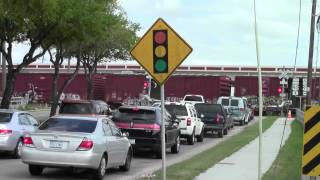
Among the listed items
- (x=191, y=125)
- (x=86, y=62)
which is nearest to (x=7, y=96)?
(x=191, y=125)

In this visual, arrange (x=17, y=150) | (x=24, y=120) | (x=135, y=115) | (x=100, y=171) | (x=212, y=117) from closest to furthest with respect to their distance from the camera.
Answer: (x=100, y=171)
(x=17, y=150)
(x=24, y=120)
(x=135, y=115)
(x=212, y=117)

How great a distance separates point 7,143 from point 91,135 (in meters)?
4.93

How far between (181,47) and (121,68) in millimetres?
64685

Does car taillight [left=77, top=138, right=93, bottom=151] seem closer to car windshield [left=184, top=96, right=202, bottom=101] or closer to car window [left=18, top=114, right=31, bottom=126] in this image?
car window [left=18, top=114, right=31, bottom=126]

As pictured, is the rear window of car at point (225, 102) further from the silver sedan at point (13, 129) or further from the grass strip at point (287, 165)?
the silver sedan at point (13, 129)

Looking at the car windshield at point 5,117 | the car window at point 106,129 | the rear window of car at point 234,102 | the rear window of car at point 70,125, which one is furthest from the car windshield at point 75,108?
the rear window of car at point 234,102

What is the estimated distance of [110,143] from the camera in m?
15.7

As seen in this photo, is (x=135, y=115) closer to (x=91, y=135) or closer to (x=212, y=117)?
(x=91, y=135)

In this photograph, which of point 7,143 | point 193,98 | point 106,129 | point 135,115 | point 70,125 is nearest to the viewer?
point 70,125

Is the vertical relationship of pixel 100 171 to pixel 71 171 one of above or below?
above

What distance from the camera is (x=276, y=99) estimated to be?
6512cm

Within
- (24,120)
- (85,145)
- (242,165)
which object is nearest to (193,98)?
(24,120)

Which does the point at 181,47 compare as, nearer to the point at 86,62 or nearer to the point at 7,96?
the point at 7,96

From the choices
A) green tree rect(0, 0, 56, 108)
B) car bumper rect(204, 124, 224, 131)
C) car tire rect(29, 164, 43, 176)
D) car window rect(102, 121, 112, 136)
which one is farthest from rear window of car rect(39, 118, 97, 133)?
car bumper rect(204, 124, 224, 131)
